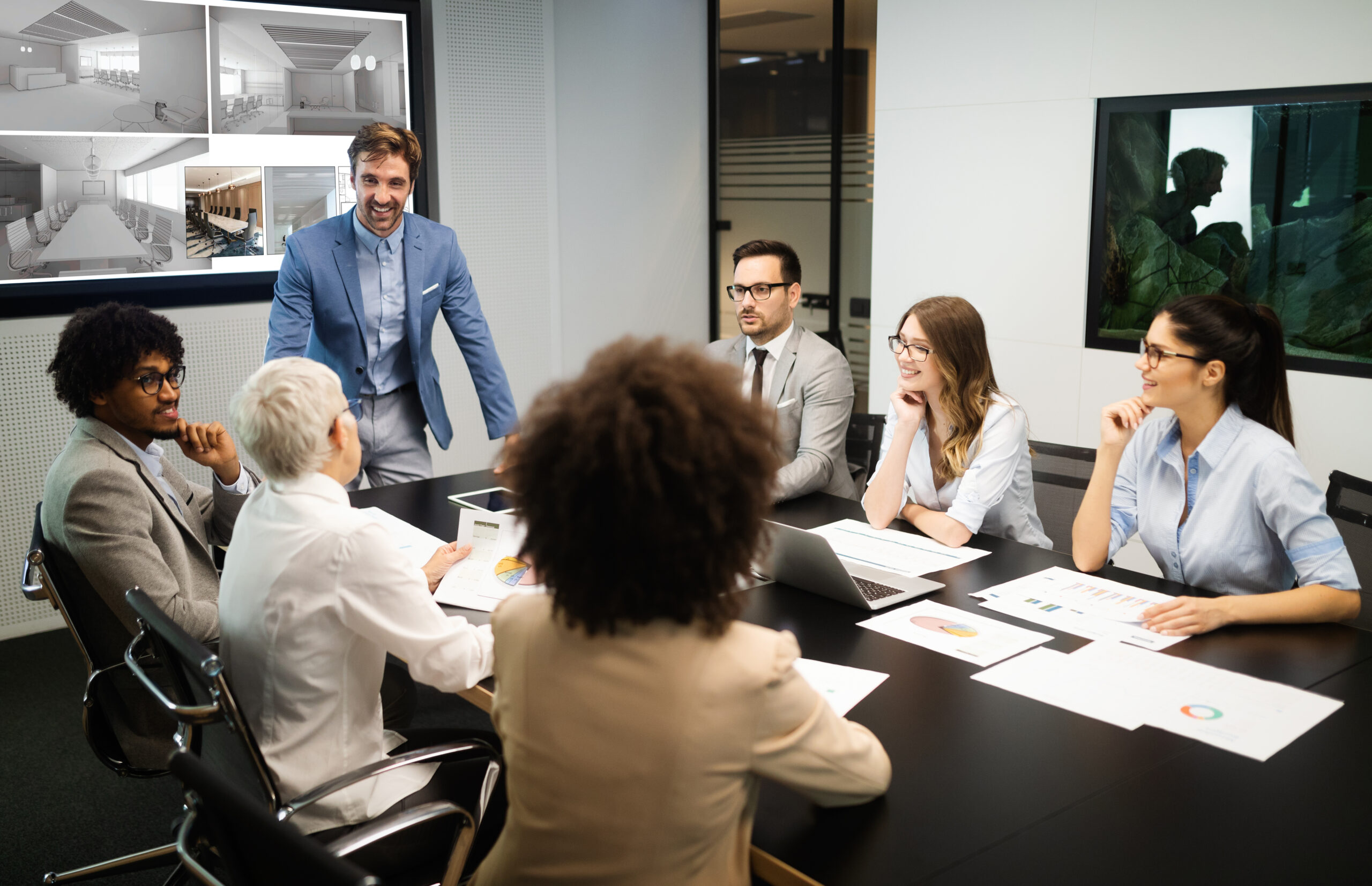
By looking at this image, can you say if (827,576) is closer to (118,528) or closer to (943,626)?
(943,626)

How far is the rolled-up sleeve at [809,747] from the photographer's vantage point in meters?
1.28

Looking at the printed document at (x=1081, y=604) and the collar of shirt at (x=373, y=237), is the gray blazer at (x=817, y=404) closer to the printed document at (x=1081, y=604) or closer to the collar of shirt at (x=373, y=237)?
the printed document at (x=1081, y=604)

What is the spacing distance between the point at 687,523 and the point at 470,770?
1.13 metres

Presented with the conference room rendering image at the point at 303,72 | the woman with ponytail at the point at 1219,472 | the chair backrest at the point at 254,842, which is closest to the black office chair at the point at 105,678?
the chair backrest at the point at 254,842

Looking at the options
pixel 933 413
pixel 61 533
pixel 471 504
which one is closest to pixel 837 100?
pixel 933 413

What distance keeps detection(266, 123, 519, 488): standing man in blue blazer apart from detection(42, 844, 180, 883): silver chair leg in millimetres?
1440

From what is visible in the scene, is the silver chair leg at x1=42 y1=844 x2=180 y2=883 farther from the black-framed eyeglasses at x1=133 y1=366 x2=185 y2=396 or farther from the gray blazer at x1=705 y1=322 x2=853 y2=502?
the gray blazer at x1=705 y1=322 x2=853 y2=502

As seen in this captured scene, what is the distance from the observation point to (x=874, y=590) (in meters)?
2.36

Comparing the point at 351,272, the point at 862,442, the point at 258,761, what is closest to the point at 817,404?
the point at 862,442

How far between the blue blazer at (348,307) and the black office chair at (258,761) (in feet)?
6.09

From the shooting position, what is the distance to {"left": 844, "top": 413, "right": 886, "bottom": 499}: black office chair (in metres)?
3.78

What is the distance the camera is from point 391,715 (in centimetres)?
254

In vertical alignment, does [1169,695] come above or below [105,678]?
above

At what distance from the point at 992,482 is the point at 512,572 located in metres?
1.28
